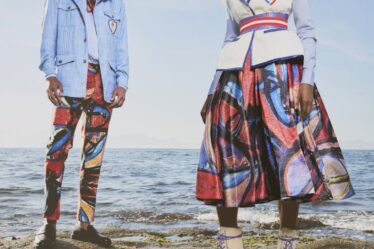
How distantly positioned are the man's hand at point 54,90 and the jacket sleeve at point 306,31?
6.46 ft

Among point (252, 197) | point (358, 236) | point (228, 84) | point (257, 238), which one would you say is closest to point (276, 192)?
point (252, 197)

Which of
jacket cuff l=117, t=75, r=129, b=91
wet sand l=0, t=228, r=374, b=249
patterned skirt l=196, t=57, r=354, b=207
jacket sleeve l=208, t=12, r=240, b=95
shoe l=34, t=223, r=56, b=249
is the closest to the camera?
patterned skirt l=196, t=57, r=354, b=207

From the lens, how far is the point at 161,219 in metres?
8.71

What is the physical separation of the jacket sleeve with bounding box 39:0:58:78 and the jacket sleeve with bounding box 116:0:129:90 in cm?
55

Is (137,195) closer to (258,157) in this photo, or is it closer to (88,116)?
A: (88,116)

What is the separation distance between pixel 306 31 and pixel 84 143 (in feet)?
6.99

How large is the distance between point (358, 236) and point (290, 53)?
554cm

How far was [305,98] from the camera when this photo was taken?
8.23 ft

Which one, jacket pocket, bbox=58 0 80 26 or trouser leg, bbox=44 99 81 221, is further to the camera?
jacket pocket, bbox=58 0 80 26

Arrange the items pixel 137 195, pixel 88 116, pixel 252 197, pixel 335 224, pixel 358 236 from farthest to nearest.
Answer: pixel 137 195 → pixel 335 224 → pixel 358 236 → pixel 88 116 → pixel 252 197

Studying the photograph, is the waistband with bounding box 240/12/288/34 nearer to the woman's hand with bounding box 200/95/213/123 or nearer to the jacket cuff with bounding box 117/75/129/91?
the woman's hand with bounding box 200/95/213/123

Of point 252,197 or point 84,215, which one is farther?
point 84,215

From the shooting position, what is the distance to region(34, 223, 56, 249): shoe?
146 inches

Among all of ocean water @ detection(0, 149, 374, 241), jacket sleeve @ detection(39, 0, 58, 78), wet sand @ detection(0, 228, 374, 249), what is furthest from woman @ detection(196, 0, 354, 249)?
ocean water @ detection(0, 149, 374, 241)
